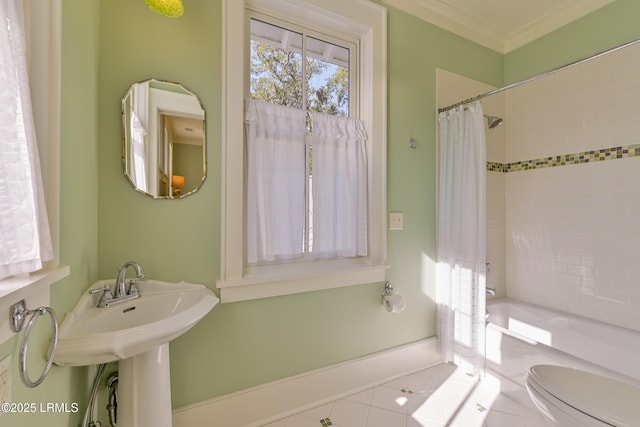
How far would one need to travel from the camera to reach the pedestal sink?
833 millimetres

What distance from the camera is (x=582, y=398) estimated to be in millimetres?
1040

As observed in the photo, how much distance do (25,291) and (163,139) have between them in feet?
3.01

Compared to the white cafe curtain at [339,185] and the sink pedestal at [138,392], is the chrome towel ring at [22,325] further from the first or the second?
the white cafe curtain at [339,185]

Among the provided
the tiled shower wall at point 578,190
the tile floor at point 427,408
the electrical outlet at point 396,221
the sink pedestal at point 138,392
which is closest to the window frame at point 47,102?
the sink pedestal at point 138,392

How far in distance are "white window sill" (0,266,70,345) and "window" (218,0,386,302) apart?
0.73 metres

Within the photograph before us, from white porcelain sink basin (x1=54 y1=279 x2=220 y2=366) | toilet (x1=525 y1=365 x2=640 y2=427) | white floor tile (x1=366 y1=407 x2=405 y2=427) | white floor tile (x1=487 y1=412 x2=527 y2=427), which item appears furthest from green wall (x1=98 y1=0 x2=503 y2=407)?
toilet (x1=525 y1=365 x2=640 y2=427)

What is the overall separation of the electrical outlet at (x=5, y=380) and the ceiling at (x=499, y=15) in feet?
8.40

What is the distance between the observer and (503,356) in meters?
1.79

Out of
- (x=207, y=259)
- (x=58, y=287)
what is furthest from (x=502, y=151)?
(x=58, y=287)

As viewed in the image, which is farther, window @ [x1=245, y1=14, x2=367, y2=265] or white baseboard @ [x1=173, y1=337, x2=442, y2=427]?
window @ [x1=245, y1=14, x2=367, y2=265]

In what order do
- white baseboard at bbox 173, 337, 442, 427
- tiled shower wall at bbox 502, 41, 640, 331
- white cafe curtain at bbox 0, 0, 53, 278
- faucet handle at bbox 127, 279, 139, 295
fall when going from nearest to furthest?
white cafe curtain at bbox 0, 0, 53, 278 < faucet handle at bbox 127, 279, 139, 295 < white baseboard at bbox 173, 337, 442, 427 < tiled shower wall at bbox 502, 41, 640, 331

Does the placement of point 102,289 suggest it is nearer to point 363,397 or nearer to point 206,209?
point 206,209

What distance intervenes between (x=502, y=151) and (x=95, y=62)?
3.01 m

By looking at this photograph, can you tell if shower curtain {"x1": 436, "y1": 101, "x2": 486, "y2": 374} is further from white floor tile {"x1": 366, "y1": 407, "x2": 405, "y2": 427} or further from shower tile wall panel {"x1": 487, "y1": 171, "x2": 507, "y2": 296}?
white floor tile {"x1": 366, "y1": 407, "x2": 405, "y2": 427}
